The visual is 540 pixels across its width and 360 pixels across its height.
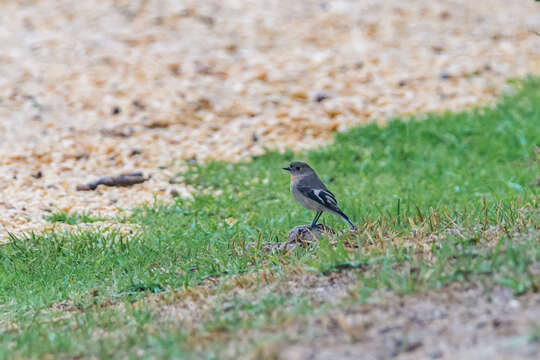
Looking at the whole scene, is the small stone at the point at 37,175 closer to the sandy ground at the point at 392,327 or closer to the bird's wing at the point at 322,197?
the bird's wing at the point at 322,197

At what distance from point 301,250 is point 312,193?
0.51 m

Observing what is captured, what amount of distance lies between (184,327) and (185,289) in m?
0.66

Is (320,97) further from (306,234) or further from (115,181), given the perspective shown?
(306,234)

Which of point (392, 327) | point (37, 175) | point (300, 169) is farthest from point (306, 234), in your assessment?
point (37, 175)

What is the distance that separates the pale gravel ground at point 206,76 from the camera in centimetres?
807

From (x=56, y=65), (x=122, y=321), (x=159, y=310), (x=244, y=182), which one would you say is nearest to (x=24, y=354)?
(x=122, y=321)

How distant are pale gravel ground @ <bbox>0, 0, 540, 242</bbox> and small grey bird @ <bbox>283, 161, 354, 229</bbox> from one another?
2.05 meters

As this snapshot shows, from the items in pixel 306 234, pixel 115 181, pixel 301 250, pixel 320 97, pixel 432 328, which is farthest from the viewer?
pixel 320 97

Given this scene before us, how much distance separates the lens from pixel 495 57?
10.6m

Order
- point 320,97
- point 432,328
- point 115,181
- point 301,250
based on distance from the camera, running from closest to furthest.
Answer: point 432,328 → point 301,250 → point 115,181 → point 320,97

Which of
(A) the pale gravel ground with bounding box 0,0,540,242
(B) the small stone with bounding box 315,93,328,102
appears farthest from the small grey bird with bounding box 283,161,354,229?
(B) the small stone with bounding box 315,93,328,102

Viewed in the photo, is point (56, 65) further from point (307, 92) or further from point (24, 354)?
point (24, 354)

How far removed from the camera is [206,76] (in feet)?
32.8

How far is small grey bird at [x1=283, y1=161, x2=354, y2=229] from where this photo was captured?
5215mm
